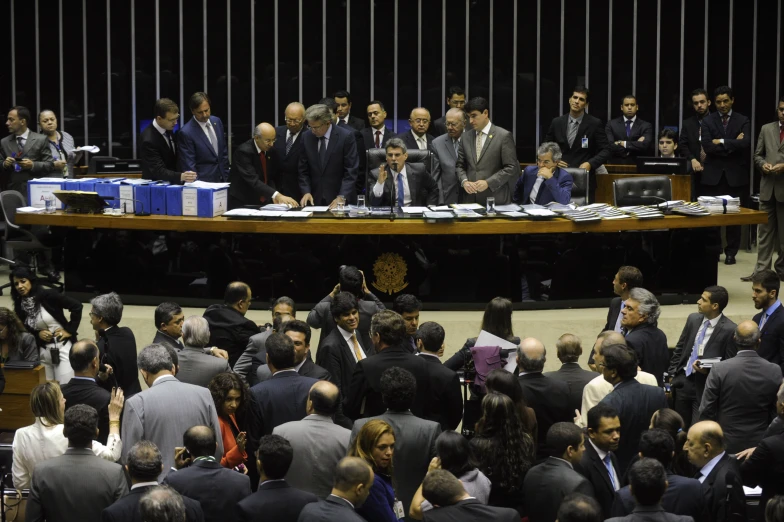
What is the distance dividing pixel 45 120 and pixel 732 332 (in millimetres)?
7395

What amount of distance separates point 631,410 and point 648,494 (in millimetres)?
1323

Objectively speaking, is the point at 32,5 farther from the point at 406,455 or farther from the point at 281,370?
the point at 406,455

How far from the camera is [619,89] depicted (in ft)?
46.6

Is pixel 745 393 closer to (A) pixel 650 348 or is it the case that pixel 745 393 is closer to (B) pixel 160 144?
(A) pixel 650 348

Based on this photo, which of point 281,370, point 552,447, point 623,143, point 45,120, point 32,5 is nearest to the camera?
point 552,447

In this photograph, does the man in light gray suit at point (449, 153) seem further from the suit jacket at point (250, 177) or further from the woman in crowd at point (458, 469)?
the woman in crowd at point (458, 469)

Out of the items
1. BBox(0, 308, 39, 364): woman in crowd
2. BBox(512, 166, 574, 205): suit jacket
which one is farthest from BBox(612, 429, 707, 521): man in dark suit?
BBox(512, 166, 574, 205): suit jacket

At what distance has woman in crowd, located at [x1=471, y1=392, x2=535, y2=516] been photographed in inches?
215

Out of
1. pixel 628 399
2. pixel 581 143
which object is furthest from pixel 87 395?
pixel 581 143

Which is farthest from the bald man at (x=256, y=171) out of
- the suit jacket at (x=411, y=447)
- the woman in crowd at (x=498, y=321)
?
the suit jacket at (x=411, y=447)

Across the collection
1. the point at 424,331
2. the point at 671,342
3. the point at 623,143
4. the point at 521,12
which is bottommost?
the point at 671,342

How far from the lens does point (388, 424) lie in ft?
17.7

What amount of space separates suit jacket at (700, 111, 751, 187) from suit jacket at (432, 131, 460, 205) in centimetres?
301

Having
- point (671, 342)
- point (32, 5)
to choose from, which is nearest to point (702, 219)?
point (671, 342)
